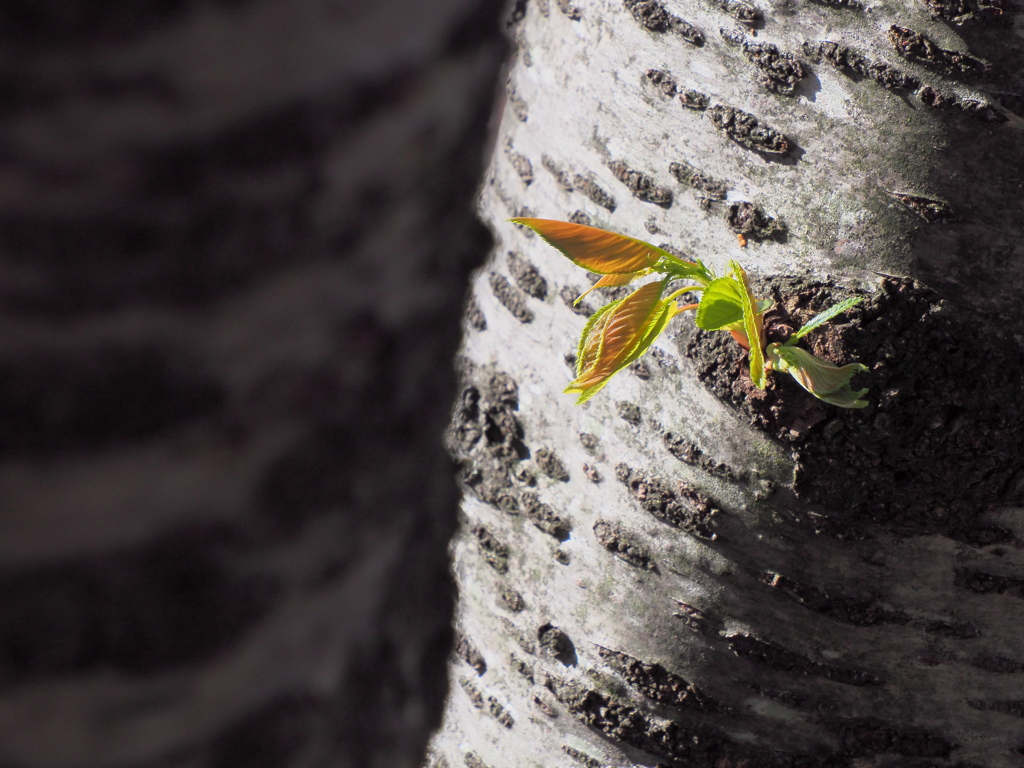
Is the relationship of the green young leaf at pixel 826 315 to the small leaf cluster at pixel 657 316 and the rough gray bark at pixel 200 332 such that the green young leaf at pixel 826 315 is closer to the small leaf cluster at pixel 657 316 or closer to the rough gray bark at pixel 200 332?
the small leaf cluster at pixel 657 316

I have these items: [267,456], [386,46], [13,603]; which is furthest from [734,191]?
[13,603]

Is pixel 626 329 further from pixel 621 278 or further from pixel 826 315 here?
pixel 826 315

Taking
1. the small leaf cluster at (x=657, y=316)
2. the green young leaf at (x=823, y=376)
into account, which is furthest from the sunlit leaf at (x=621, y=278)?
the green young leaf at (x=823, y=376)

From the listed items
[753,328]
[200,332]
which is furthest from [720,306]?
[200,332]

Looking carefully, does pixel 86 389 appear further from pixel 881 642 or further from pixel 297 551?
pixel 881 642

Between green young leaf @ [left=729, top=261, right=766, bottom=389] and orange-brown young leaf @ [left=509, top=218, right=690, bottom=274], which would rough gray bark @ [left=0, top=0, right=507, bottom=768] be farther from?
green young leaf @ [left=729, top=261, right=766, bottom=389]
